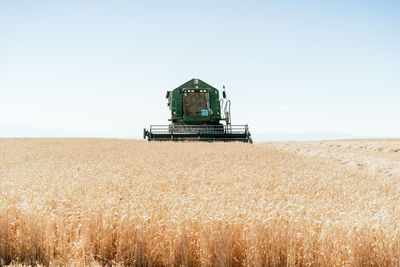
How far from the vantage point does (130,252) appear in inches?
126

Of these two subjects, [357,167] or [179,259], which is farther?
[357,167]

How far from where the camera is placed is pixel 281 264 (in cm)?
311

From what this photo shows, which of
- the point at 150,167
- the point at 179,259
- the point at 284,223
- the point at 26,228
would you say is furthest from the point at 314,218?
the point at 150,167

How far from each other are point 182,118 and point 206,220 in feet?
58.4

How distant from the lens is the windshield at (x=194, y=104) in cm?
2112

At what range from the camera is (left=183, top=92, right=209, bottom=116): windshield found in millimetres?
21125

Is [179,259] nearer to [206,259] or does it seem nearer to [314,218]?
[206,259]

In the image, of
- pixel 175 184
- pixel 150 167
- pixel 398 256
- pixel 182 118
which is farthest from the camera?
pixel 182 118

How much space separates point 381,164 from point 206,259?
8.48 metres

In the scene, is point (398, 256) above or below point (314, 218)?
below

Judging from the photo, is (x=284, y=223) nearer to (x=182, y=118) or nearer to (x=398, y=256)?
(x=398, y=256)

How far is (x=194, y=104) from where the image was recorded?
2119 centimetres

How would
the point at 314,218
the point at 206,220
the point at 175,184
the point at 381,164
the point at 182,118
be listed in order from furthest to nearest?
the point at 182,118
the point at 381,164
the point at 175,184
the point at 314,218
the point at 206,220

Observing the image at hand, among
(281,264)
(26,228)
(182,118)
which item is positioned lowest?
(281,264)
